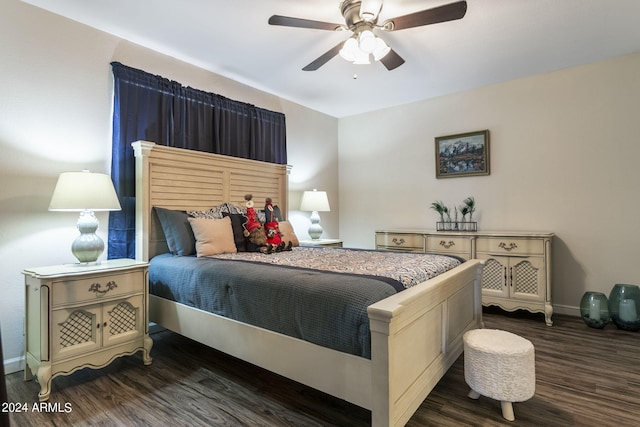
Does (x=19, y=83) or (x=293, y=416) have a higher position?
(x=19, y=83)

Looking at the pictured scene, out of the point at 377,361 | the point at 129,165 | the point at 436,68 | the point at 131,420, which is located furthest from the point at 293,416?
the point at 436,68

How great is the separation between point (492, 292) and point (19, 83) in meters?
4.51

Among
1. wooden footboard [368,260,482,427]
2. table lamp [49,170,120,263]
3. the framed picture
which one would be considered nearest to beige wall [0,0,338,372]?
table lamp [49,170,120,263]

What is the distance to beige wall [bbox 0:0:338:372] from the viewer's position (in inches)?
91.7

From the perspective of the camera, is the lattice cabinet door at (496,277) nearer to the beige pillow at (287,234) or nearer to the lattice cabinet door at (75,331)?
the beige pillow at (287,234)

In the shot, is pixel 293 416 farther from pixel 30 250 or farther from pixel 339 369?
pixel 30 250

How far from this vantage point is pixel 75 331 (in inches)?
83.4

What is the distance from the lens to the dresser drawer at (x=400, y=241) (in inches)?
159

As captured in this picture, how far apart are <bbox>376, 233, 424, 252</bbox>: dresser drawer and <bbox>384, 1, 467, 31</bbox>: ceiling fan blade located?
2444mm

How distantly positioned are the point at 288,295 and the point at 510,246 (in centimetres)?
271

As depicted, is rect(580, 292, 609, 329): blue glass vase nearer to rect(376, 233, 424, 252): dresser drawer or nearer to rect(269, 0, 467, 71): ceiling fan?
rect(376, 233, 424, 252): dresser drawer

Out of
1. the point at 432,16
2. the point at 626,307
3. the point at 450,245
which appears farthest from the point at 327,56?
the point at 626,307

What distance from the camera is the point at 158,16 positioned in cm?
258

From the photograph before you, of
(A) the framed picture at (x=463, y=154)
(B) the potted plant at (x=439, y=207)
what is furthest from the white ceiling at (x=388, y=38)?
(B) the potted plant at (x=439, y=207)
